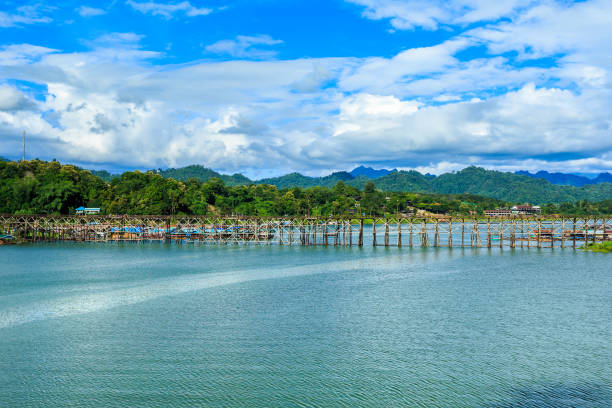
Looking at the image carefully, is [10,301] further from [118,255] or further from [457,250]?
[457,250]

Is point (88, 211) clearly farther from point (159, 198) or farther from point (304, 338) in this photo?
point (304, 338)

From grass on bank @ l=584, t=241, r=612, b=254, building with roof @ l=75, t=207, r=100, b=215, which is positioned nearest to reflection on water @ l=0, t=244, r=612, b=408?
grass on bank @ l=584, t=241, r=612, b=254

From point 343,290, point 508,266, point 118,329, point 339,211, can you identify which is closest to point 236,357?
point 118,329

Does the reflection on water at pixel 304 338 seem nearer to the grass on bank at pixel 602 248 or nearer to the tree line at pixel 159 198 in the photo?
the grass on bank at pixel 602 248

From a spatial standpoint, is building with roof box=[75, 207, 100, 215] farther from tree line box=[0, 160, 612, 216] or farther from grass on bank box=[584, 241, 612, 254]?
grass on bank box=[584, 241, 612, 254]

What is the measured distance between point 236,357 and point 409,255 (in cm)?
3880

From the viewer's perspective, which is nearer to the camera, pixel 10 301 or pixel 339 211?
pixel 10 301

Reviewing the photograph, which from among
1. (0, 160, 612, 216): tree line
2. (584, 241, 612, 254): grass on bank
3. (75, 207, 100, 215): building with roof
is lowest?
(584, 241, 612, 254): grass on bank

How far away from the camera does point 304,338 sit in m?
23.2

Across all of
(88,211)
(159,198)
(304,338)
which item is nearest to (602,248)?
(304,338)

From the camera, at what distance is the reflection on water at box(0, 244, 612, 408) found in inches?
682

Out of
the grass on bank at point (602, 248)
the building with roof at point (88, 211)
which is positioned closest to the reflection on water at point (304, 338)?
the grass on bank at point (602, 248)

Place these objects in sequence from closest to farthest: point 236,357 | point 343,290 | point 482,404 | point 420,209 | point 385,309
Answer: point 482,404 → point 236,357 → point 385,309 → point 343,290 → point 420,209

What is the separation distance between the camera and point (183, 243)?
74375mm
